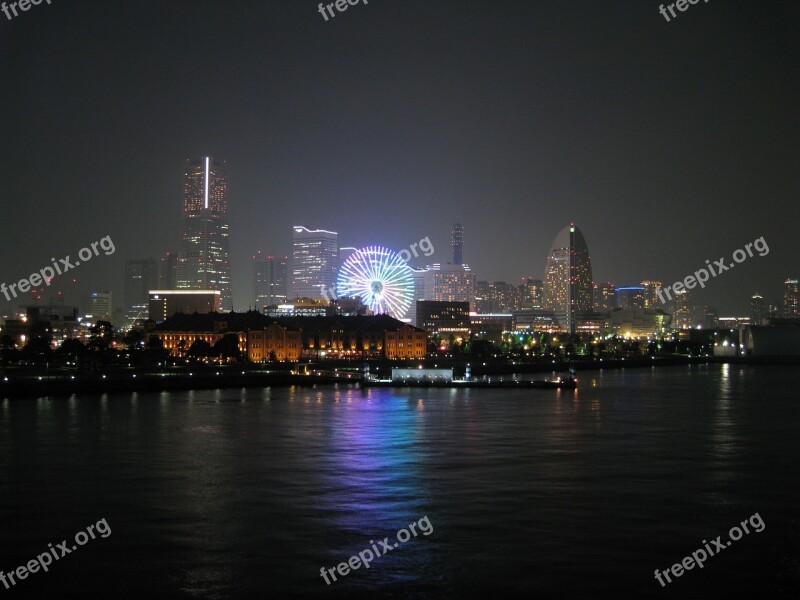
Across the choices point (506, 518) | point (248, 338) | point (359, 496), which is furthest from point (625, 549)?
point (248, 338)

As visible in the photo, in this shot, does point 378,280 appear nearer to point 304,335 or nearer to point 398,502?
point 304,335

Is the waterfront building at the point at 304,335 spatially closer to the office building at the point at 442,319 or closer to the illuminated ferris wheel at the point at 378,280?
the illuminated ferris wheel at the point at 378,280

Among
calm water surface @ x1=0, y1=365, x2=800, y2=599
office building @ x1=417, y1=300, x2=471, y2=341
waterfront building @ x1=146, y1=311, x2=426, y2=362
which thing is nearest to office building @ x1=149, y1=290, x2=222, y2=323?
office building @ x1=417, y1=300, x2=471, y2=341

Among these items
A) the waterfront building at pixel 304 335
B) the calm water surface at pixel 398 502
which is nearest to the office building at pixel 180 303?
the waterfront building at pixel 304 335

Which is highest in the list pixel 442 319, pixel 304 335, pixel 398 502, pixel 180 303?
pixel 180 303

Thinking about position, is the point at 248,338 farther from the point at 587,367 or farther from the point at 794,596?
the point at 794,596

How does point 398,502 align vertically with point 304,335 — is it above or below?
below

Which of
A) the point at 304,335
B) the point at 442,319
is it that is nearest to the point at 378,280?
the point at 304,335
